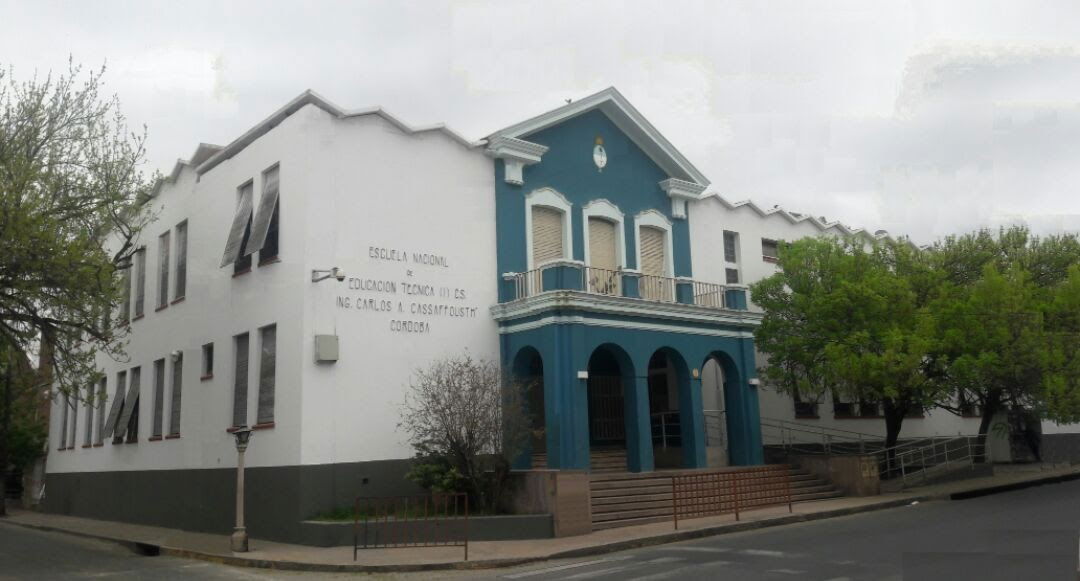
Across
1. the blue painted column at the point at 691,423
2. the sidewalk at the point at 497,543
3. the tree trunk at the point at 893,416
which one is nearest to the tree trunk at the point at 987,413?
the sidewalk at the point at 497,543

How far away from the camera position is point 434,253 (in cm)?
2003

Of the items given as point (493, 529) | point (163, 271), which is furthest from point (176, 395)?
point (493, 529)

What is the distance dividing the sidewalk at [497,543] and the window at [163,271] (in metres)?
6.16

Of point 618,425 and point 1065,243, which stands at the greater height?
point 1065,243

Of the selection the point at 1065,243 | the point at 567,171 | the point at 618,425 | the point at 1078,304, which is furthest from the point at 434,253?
the point at 1065,243

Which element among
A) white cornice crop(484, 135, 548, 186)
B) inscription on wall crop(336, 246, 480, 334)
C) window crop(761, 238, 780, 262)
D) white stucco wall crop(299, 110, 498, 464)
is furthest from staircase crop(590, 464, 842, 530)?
window crop(761, 238, 780, 262)

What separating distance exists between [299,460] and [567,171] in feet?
31.9

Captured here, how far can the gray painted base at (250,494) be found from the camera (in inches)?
684

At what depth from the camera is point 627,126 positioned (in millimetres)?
23922

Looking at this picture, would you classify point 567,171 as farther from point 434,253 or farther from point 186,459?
point 186,459

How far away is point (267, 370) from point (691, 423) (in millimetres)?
9592

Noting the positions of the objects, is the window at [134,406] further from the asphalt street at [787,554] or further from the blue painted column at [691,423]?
the blue painted column at [691,423]

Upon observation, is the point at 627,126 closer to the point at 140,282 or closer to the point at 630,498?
the point at 630,498

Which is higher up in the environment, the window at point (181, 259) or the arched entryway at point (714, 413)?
the window at point (181, 259)
